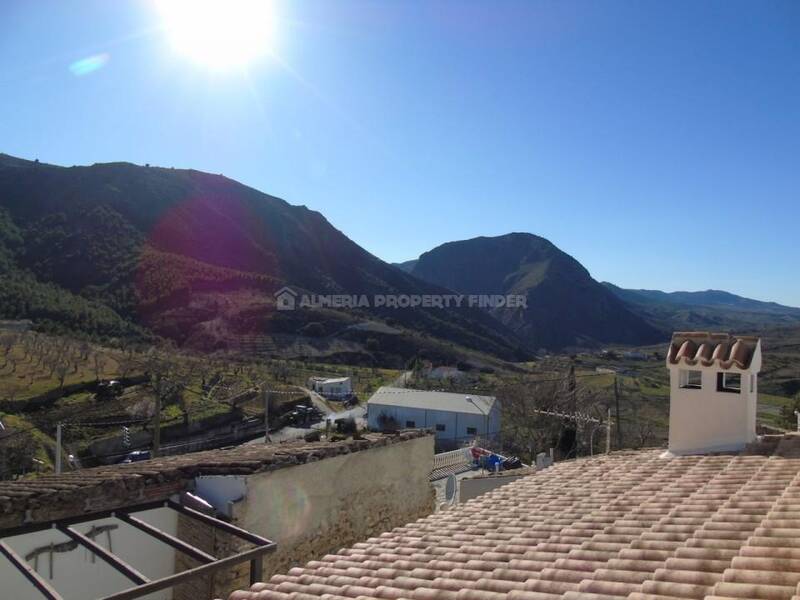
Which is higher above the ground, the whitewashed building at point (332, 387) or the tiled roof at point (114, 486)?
the tiled roof at point (114, 486)

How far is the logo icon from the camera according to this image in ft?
256

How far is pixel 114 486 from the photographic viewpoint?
17.8 ft

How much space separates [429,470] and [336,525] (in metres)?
2.07

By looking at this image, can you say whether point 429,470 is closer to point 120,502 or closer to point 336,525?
point 336,525

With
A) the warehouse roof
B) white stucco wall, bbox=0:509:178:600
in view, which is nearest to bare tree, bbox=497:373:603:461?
the warehouse roof

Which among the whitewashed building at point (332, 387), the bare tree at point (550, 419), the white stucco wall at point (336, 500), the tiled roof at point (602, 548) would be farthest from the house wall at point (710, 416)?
A: the whitewashed building at point (332, 387)

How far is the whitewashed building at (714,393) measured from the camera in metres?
6.82

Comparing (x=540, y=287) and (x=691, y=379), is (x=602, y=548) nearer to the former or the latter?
(x=691, y=379)

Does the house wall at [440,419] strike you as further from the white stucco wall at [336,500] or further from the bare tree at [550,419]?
the white stucco wall at [336,500]

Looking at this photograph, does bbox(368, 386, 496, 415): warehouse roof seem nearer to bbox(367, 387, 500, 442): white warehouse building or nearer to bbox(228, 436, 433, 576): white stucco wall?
bbox(367, 387, 500, 442): white warehouse building

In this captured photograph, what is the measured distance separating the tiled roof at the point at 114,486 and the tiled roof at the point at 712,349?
451cm

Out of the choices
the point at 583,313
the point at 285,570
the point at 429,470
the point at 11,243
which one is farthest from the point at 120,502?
the point at 583,313

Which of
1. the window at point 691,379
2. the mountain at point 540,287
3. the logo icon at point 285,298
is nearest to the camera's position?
the window at point 691,379

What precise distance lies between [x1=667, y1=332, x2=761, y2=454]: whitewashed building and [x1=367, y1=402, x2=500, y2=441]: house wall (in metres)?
31.6
